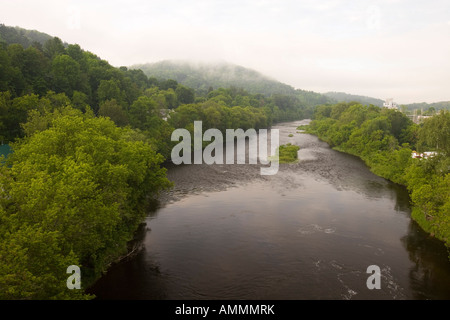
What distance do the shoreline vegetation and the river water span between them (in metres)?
3.76

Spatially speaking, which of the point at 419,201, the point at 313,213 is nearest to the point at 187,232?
the point at 313,213

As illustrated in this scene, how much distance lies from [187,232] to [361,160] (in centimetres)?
6290

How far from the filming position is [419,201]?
36781 mm

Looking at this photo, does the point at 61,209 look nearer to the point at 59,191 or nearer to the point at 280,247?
the point at 59,191

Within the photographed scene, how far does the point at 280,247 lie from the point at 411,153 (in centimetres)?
4830

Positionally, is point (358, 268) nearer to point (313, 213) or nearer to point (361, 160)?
point (313, 213)

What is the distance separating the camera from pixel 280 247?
111 ft

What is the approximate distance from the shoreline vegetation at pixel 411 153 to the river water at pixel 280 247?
376 cm

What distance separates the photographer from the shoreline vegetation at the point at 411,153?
34750 millimetres
